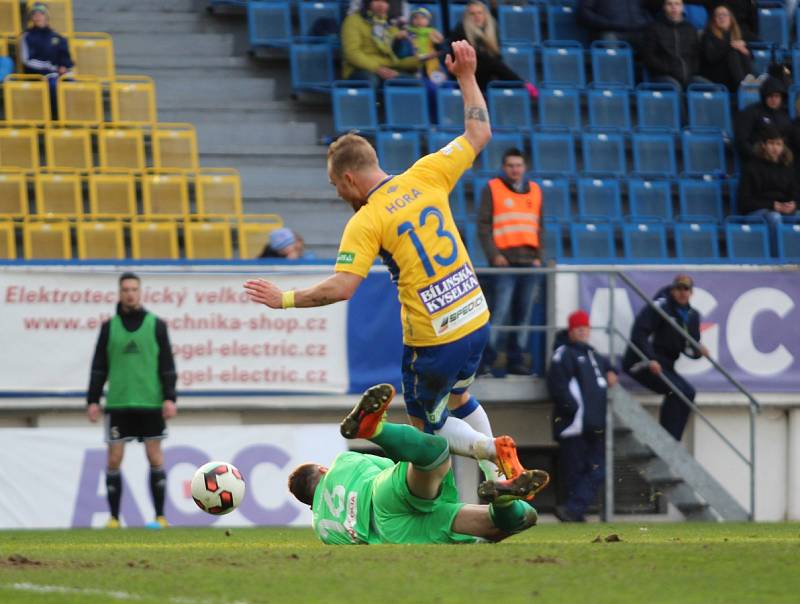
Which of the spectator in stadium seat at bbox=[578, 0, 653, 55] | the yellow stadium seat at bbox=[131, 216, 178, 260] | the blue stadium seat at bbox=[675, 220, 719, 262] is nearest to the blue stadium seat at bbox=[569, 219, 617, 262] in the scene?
the blue stadium seat at bbox=[675, 220, 719, 262]

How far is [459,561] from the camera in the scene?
696cm

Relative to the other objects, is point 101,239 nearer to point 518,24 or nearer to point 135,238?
point 135,238

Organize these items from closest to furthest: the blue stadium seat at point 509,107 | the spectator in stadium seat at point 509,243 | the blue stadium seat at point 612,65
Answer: the spectator in stadium seat at point 509,243 → the blue stadium seat at point 509,107 → the blue stadium seat at point 612,65

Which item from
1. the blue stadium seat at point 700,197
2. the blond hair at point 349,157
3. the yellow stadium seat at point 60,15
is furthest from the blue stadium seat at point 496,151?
the blond hair at point 349,157

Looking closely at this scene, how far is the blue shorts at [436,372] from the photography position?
26.6ft

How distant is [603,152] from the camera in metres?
18.0

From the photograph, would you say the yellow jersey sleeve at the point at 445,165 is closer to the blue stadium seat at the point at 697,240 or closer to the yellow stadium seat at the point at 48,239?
the yellow stadium seat at the point at 48,239

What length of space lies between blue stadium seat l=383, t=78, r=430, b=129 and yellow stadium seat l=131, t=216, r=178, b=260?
10.7 feet

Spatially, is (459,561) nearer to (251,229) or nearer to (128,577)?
(128,577)

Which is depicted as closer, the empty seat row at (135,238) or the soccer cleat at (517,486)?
the soccer cleat at (517,486)

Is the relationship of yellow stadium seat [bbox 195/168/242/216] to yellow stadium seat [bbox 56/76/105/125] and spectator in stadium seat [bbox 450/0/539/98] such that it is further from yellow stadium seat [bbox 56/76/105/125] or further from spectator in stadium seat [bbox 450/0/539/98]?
spectator in stadium seat [bbox 450/0/539/98]

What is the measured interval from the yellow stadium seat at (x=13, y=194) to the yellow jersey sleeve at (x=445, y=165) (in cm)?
822

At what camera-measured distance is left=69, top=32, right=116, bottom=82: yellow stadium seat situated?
17.7 metres

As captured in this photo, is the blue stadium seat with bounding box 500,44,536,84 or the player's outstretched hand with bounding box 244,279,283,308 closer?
the player's outstretched hand with bounding box 244,279,283,308
